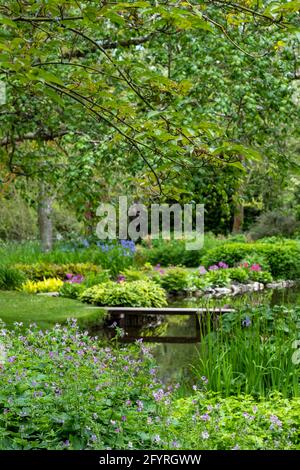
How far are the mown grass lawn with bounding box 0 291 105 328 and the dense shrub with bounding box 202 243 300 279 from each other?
6.59 meters

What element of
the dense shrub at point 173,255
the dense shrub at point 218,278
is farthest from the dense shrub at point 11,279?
the dense shrub at point 173,255

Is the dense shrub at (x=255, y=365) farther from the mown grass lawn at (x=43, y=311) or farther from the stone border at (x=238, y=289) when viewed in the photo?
the stone border at (x=238, y=289)

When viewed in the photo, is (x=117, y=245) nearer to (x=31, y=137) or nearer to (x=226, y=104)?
(x=31, y=137)

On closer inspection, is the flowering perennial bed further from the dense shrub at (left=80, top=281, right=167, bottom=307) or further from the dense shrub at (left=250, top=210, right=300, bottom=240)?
the dense shrub at (left=250, top=210, right=300, bottom=240)

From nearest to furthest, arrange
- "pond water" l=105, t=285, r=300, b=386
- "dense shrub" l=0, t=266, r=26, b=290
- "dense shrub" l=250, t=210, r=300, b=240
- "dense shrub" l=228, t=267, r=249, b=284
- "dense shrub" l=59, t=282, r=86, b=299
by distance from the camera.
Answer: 1. "pond water" l=105, t=285, r=300, b=386
2. "dense shrub" l=59, t=282, r=86, b=299
3. "dense shrub" l=0, t=266, r=26, b=290
4. "dense shrub" l=228, t=267, r=249, b=284
5. "dense shrub" l=250, t=210, r=300, b=240

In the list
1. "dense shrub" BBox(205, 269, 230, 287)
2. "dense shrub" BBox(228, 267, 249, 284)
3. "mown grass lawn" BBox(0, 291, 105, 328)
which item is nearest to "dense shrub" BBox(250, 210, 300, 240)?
"dense shrub" BBox(228, 267, 249, 284)

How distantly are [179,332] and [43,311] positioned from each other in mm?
2026

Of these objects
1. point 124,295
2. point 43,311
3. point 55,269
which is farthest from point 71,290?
point 43,311

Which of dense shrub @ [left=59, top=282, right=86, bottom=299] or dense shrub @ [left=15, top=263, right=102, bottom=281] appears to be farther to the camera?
dense shrub @ [left=15, top=263, right=102, bottom=281]

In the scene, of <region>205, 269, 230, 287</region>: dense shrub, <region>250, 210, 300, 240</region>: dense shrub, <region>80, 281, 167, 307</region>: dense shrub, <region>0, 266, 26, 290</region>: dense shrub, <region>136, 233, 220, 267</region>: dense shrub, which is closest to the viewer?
<region>80, 281, 167, 307</region>: dense shrub

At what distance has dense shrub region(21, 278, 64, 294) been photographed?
41.9ft

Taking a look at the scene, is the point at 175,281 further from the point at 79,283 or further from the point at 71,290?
the point at 71,290

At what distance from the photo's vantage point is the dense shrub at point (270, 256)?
17.3 metres

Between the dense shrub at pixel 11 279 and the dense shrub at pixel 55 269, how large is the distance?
776 mm
